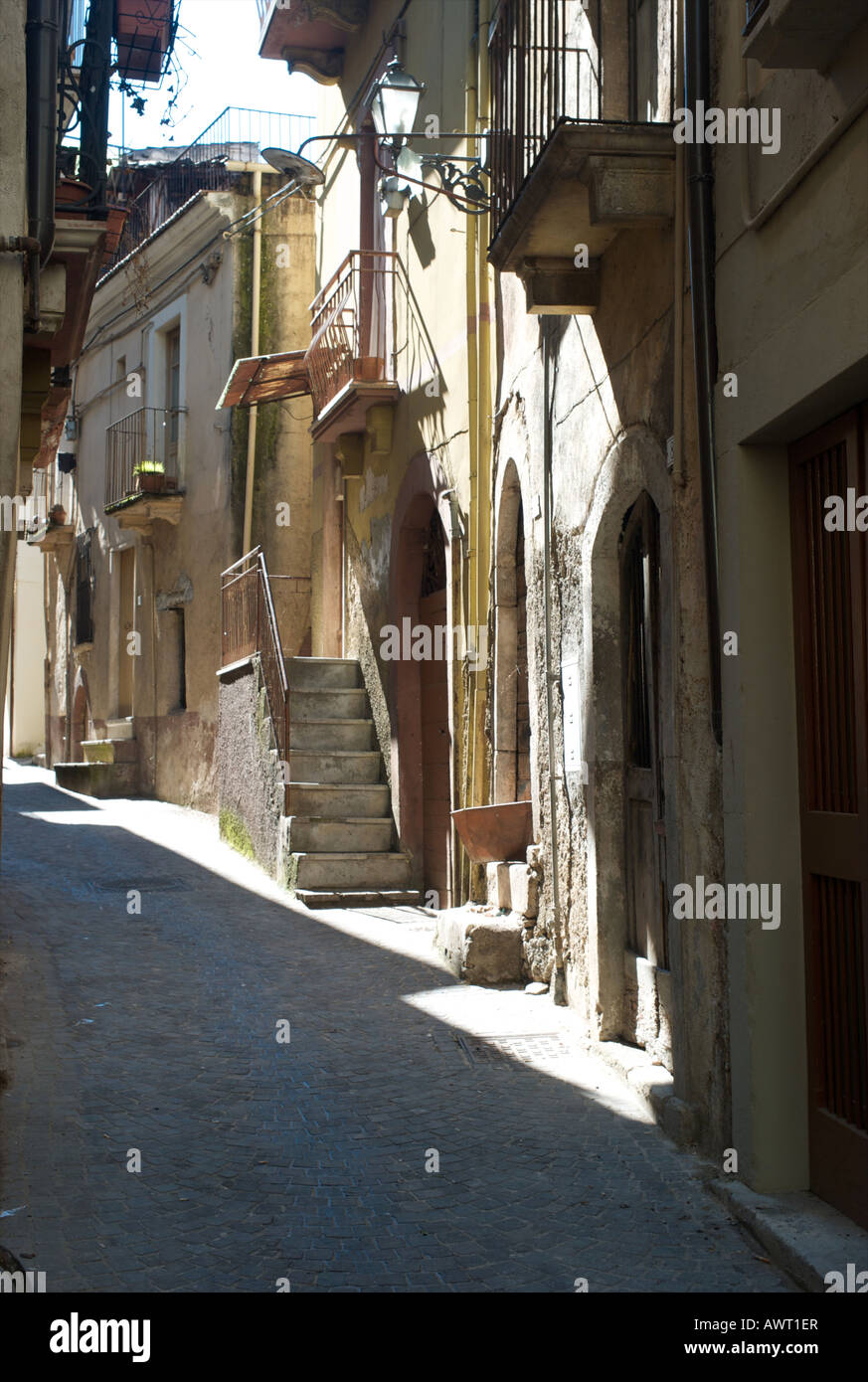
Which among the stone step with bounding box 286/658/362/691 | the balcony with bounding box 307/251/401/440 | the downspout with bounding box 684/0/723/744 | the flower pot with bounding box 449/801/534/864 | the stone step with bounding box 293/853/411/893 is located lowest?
the stone step with bounding box 293/853/411/893

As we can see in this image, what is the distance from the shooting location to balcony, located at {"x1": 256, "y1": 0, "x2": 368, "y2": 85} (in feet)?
43.2

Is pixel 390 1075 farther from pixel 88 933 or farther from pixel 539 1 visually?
pixel 539 1

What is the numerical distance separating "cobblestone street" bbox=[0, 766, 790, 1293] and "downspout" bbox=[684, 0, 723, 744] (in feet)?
5.80

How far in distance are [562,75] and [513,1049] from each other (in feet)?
15.5

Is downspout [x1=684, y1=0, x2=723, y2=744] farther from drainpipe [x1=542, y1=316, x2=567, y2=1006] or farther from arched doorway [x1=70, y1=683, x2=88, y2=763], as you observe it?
arched doorway [x1=70, y1=683, x2=88, y2=763]

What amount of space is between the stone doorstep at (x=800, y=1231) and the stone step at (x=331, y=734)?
8.49 meters

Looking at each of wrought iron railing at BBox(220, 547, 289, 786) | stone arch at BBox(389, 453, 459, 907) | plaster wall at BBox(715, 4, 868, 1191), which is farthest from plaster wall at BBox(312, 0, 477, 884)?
plaster wall at BBox(715, 4, 868, 1191)

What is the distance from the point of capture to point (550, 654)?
7516mm

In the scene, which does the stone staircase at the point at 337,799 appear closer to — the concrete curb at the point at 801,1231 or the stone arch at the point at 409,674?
the stone arch at the point at 409,674

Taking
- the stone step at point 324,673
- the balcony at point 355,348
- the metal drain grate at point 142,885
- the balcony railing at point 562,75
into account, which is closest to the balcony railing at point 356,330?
the balcony at point 355,348

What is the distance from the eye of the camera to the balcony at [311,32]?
519 inches
